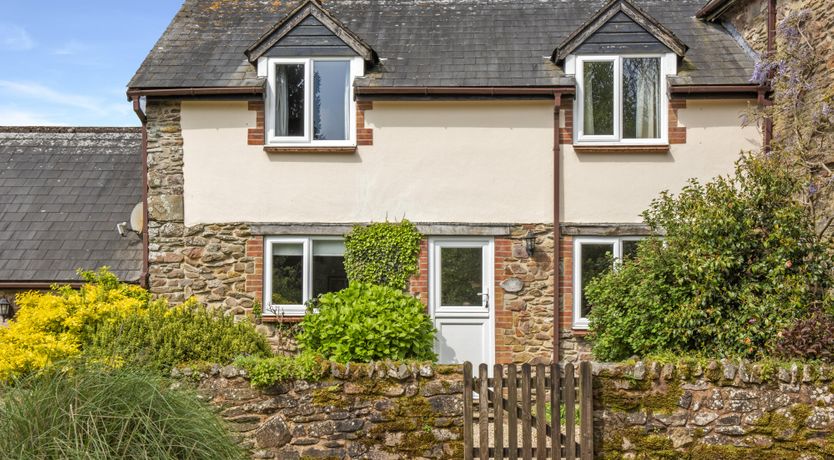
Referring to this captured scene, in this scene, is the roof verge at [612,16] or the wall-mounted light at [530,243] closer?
the wall-mounted light at [530,243]

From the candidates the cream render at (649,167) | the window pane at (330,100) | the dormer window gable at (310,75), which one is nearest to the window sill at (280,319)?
the dormer window gable at (310,75)

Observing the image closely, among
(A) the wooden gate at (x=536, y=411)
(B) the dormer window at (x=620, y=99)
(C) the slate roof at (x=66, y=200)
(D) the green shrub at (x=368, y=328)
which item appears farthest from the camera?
(C) the slate roof at (x=66, y=200)

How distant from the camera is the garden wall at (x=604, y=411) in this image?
6582mm

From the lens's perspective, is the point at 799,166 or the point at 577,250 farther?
the point at 577,250

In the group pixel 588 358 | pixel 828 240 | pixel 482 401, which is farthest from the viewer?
pixel 588 358

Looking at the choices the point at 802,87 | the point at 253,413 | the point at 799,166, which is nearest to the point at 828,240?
the point at 799,166

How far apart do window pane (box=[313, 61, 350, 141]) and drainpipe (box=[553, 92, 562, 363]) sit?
3.40m

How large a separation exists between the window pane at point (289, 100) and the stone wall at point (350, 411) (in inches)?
203

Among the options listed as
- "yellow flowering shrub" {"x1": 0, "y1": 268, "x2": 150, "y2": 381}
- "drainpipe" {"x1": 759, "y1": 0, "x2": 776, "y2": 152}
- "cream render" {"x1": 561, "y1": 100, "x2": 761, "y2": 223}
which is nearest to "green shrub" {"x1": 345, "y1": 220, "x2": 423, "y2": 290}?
"cream render" {"x1": 561, "y1": 100, "x2": 761, "y2": 223}

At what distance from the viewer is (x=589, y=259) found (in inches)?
421

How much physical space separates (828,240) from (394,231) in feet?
20.5

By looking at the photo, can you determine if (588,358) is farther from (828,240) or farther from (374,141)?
(374,141)

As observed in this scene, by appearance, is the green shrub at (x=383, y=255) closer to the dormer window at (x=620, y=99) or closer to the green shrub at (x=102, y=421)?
the dormer window at (x=620, y=99)

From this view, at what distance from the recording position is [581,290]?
10586mm
